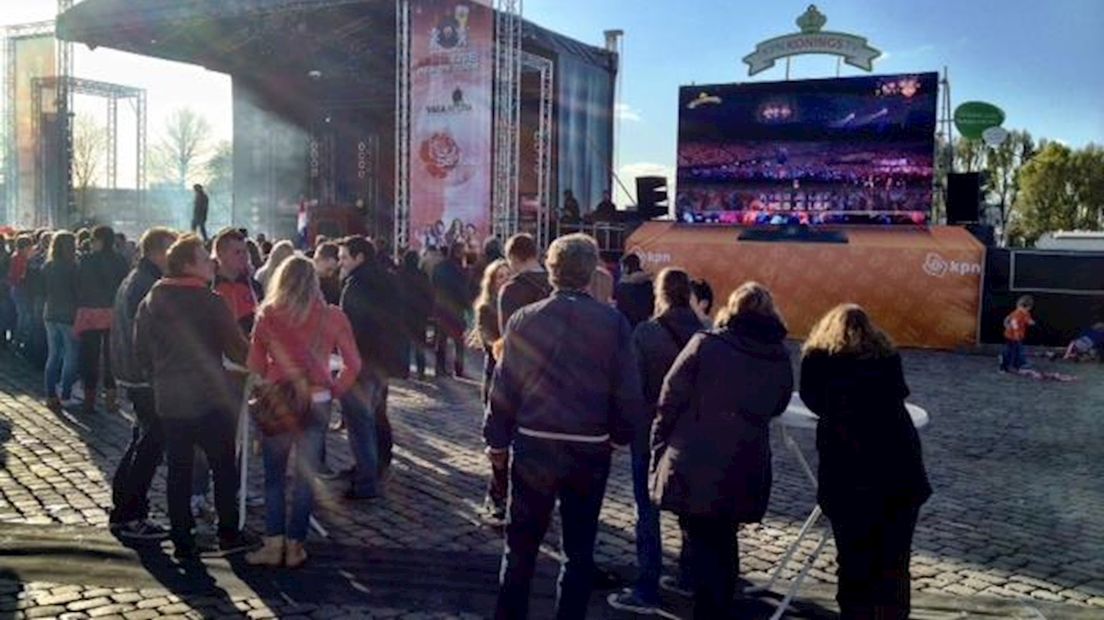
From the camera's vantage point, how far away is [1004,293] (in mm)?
16578

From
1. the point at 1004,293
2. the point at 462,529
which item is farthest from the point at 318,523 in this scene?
the point at 1004,293

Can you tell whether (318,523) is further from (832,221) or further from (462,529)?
(832,221)

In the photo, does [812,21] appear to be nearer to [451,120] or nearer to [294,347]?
[451,120]

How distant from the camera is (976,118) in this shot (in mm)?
20500

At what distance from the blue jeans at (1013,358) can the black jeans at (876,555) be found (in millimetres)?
11762

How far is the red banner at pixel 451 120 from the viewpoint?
16.8m

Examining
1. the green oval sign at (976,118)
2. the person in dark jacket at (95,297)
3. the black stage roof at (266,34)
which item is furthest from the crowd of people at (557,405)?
the green oval sign at (976,118)

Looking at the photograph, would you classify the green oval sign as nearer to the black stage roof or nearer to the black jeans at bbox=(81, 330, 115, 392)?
the black stage roof

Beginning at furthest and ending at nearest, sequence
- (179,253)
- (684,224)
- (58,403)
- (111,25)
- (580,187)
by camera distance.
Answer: (580,187) → (111,25) → (684,224) → (58,403) → (179,253)

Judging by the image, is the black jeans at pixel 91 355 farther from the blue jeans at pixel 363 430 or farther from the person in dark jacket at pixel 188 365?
the person in dark jacket at pixel 188 365

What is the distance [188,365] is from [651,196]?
624 inches

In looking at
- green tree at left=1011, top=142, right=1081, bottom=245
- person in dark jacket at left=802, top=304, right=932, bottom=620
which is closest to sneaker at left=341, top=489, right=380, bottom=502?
person in dark jacket at left=802, top=304, right=932, bottom=620

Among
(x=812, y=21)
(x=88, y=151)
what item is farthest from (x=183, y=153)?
(x=812, y=21)

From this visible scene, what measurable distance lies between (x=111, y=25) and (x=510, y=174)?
10.1m
